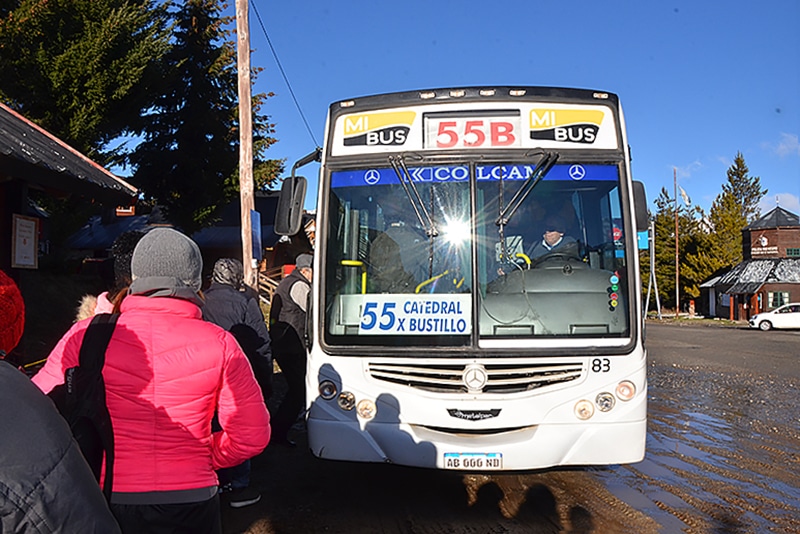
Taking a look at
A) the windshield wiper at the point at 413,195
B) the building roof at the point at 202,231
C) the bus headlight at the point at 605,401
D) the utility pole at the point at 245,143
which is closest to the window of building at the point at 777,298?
the building roof at the point at 202,231

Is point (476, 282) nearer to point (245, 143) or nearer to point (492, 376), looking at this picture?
point (492, 376)

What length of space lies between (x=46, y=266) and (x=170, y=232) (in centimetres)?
1371

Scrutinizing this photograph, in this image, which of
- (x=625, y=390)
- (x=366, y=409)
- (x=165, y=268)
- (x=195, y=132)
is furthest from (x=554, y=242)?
(x=195, y=132)

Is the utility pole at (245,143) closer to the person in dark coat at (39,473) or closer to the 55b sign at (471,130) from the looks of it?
the 55b sign at (471,130)

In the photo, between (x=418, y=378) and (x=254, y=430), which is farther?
(x=418, y=378)

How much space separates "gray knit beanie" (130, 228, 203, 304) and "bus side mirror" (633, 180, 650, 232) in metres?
3.89

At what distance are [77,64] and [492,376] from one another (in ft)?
35.7

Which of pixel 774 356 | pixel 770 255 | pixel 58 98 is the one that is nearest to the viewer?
pixel 58 98

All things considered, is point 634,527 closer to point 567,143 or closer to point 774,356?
point 567,143

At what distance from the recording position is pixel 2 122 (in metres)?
6.76

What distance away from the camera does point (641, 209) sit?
5.42m

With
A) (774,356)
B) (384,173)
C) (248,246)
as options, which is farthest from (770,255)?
(384,173)

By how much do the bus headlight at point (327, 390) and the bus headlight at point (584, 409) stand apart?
1784mm

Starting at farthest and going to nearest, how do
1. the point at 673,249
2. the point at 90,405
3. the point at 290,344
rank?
the point at 673,249 < the point at 290,344 < the point at 90,405
